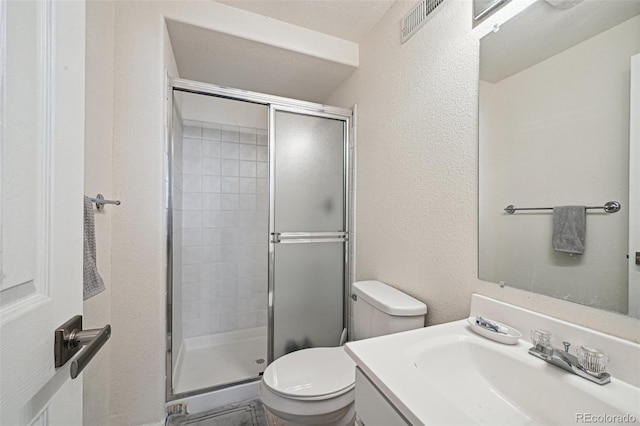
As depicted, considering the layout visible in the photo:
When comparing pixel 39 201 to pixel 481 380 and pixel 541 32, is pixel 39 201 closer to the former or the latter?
pixel 481 380

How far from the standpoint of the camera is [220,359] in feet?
6.77

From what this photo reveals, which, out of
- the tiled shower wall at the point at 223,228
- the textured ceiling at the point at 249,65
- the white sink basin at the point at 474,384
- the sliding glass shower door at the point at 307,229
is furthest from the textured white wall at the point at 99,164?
the white sink basin at the point at 474,384

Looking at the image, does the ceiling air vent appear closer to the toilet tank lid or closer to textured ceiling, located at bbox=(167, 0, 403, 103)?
textured ceiling, located at bbox=(167, 0, 403, 103)

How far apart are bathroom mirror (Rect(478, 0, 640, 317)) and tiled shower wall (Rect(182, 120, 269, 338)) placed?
6.50ft

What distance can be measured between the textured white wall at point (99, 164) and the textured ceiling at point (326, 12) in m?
0.68

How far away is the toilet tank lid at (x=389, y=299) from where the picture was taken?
1.09m

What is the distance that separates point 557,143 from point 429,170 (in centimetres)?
47

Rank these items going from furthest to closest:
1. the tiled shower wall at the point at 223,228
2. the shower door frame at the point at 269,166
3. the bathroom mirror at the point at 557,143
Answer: the tiled shower wall at the point at 223,228 → the shower door frame at the point at 269,166 → the bathroom mirror at the point at 557,143

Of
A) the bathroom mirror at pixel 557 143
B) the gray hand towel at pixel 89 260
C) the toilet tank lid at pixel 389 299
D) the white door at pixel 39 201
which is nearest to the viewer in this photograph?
the white door at pixel 39 201

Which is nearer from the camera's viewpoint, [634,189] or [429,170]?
[634,189]

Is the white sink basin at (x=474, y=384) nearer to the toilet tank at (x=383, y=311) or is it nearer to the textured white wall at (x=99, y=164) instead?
the toilet tank at (x=383, y=311)

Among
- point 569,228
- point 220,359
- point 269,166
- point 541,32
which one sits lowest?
point 220,359

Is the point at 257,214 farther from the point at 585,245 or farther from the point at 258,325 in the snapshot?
the point at 585,245

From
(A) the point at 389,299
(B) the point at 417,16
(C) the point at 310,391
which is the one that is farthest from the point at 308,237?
(B) the point at 417,16
